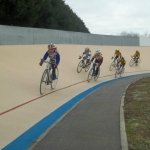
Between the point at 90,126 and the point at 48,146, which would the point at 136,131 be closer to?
the point at 90,126

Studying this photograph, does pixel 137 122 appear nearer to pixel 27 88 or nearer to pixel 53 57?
pixel 27 88

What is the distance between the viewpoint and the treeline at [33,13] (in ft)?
69.9

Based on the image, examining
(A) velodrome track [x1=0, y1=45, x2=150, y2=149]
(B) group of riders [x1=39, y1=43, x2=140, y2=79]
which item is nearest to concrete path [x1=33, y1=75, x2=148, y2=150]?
(A) velodrome track [x1=0, y1=45, x2=150, y2=149]

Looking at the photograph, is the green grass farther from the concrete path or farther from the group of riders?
the group of riders

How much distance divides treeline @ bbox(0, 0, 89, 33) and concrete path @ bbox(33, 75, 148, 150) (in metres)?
14.8

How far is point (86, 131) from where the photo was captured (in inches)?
233

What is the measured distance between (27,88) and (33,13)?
1426 centimetres

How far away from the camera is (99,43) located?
1267 inches

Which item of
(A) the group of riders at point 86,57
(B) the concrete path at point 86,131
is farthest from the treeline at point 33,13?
(B) the concrete path at point 86,131

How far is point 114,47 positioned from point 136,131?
2815 centimetres

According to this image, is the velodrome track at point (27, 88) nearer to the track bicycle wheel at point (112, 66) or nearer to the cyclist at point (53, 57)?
the track bicycle wheel at point (112, 66)

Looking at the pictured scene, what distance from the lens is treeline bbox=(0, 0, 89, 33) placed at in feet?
69.9

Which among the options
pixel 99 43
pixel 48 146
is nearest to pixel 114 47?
pixel 99 43

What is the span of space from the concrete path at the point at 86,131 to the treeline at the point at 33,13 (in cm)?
1479
